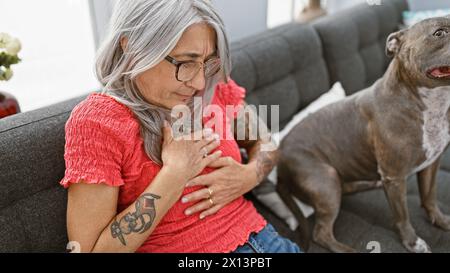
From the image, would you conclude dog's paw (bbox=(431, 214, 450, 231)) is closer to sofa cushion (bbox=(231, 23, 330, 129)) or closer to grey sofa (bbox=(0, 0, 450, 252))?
grey sofa (bbox=(0, 0, 450, 252))

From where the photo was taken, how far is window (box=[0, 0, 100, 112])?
1332mm

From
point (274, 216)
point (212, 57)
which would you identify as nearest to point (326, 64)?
point (274, 216)

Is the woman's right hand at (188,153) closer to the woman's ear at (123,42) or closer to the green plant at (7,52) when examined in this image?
the woman's ear at (123,42)

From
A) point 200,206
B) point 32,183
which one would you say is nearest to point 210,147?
point 200,206

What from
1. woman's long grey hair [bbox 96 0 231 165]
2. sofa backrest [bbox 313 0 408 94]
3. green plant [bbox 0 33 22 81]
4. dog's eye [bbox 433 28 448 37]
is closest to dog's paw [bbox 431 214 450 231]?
sofa backrest [bbox 313 0 408 94]

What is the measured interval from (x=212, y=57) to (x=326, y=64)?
0.78 metres

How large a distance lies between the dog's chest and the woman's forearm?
595mm

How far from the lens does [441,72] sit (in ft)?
2.46

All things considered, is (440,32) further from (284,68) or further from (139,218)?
(284,68)

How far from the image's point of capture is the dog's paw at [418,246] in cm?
107

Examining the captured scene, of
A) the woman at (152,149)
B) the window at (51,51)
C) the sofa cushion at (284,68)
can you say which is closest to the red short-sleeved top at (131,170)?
the woman at (152,149)

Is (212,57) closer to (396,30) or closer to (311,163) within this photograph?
(396,30)

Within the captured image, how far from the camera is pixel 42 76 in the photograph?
1.37 m
